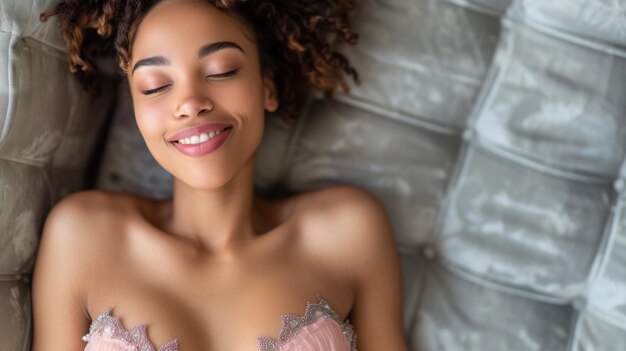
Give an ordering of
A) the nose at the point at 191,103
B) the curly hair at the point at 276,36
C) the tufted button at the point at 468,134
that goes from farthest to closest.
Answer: the tufted button at the point at 468,134 < the curly hair at the point at 276,36 < the nose at the point at 191,103

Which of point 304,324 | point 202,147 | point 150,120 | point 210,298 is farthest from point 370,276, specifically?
point 150,120

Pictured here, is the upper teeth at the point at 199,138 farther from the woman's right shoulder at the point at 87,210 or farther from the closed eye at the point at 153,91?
the woman's right shoulder at the point at 87,210

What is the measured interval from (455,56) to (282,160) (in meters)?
0.49

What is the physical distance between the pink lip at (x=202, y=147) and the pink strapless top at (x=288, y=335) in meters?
0.36

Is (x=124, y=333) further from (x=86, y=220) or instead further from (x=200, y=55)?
(x=200, y=55)

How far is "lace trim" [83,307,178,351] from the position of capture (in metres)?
1.36

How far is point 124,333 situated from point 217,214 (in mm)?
323

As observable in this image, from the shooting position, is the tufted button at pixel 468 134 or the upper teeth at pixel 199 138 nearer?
the upper teeth at pixel 199 138

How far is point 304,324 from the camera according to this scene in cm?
143

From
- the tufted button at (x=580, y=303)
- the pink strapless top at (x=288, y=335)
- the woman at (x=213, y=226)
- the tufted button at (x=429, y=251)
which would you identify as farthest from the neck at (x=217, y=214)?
the tufted button at (x=580, y=303)

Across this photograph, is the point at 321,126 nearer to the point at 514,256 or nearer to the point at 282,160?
the point at 282,160

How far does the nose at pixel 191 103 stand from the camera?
1.34 meters

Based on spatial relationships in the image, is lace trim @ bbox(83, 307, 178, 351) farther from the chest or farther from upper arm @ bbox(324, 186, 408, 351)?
upper arm @ bbox(324, 186, 408, 351)

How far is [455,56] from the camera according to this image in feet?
5.50
